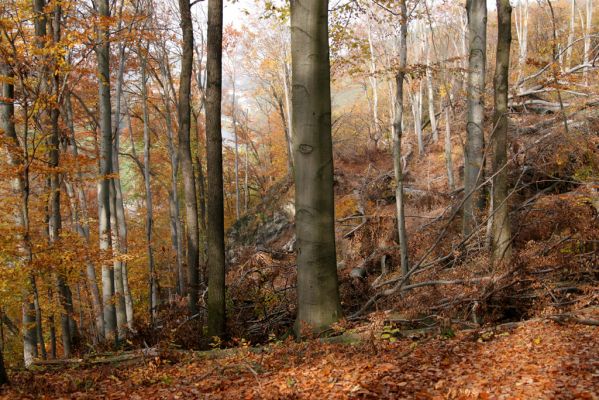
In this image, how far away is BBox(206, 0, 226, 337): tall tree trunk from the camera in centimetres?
718

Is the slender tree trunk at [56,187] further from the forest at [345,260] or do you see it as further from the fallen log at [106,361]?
the fallen log at [106,361]

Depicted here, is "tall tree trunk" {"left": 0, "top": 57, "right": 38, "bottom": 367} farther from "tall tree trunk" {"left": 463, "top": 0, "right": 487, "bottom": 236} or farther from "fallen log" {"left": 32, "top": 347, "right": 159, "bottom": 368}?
"tall tree trunk" {"left": 463, "top": 0, "right": 487, "bottom": 236}

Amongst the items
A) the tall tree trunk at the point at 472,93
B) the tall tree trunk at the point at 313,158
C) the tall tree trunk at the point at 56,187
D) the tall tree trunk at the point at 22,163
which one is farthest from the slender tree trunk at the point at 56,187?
the tall tree trunk at the point at 472,93

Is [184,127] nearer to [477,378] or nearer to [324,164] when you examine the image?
[324,164]

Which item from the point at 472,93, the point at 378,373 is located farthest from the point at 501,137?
the point at 378,373

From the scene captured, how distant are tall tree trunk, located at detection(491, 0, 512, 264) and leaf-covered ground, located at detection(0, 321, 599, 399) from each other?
2.13 metres

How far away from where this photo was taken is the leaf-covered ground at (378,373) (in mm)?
3490

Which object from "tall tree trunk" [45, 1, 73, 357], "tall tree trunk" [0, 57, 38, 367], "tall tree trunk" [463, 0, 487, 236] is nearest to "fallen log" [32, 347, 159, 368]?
"tall tree trunk" [0, 57, 38, 367]

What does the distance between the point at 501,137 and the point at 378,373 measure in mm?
4547

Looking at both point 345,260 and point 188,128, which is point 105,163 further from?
point 345,260

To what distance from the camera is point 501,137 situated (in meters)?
6.82

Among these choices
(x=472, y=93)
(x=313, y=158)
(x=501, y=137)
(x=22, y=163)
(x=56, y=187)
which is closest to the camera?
(x=313, y=158)

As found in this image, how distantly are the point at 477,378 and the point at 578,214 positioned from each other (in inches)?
218

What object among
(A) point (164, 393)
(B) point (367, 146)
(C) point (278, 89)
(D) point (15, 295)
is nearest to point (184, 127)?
(A) point (164, 393)
